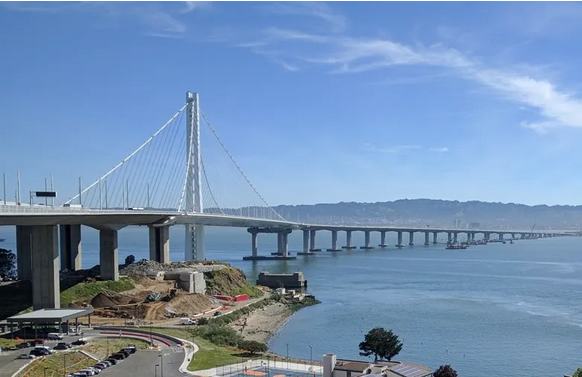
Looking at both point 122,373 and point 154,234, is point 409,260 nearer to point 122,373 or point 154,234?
point 154,234

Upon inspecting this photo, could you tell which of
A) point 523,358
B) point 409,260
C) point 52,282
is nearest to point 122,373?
point 52,282

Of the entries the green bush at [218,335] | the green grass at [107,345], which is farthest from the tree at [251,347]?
the green grass at [107,345]

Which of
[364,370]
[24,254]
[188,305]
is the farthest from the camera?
[24,254]

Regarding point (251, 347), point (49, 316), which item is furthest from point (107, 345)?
point (251, 347)

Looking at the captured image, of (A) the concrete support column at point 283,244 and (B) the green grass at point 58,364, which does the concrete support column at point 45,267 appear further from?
(A) the concrete support column at point 283,244

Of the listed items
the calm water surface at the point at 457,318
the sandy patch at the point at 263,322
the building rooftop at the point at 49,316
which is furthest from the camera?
the sandy patch at the point at 263,322

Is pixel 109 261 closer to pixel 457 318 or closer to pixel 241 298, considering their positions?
pixel 241 298
